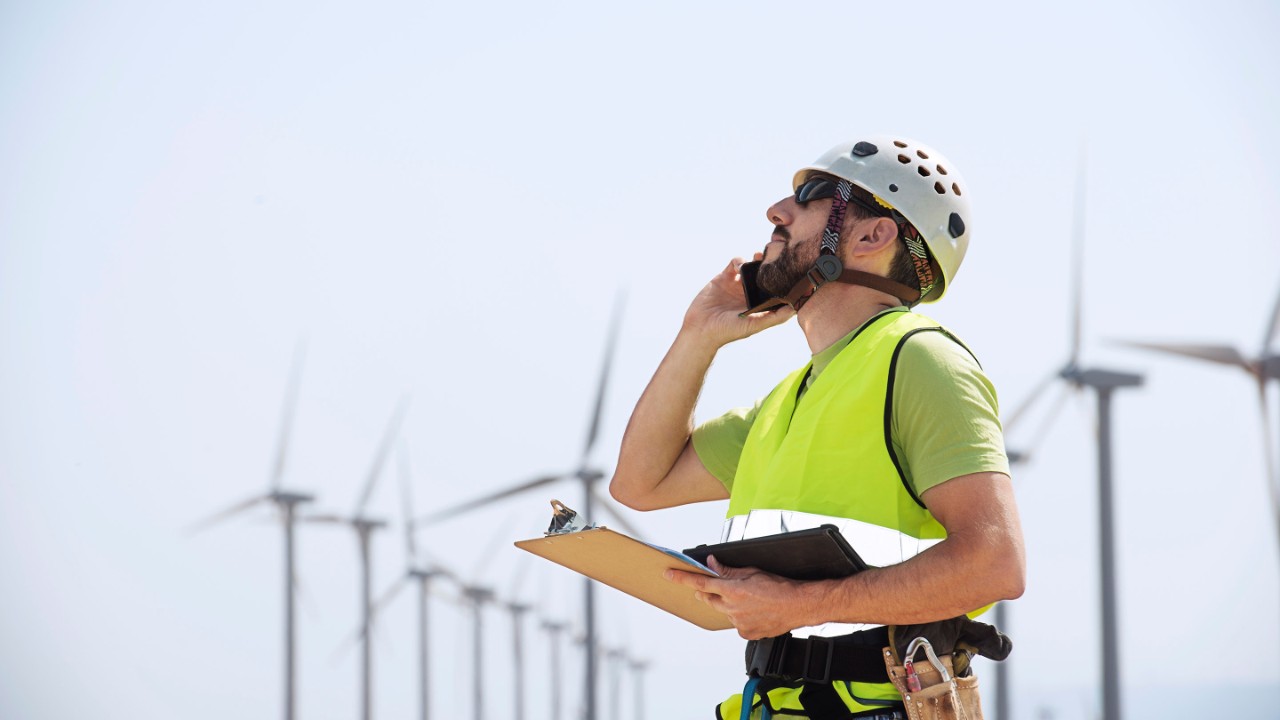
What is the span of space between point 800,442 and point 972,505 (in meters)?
0.65

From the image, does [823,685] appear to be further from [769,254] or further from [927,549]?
[769,254]

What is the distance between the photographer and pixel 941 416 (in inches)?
178

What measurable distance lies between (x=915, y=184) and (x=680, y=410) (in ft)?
4.41

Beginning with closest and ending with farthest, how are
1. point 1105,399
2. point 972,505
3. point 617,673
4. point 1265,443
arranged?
point 972,505, point 1265,443, point 1105,399, point 617,673

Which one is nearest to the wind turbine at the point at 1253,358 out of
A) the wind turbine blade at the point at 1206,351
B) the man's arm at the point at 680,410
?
the wind turbine blade at the point at 1206,351

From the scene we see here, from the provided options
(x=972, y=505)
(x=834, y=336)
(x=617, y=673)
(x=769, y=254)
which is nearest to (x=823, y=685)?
(x=972, y=505)

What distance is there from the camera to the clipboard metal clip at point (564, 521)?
14.9 ft

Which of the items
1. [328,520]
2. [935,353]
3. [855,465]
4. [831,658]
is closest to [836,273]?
[935,353]

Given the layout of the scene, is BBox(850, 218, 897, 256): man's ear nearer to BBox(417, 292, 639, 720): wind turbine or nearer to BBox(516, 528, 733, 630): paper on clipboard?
BBox(516, 528, 733, 630): paper on clipboard

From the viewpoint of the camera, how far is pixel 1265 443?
23.9 metres

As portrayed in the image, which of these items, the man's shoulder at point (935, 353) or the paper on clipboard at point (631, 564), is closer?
the paper on clipboard at point (631, 564)

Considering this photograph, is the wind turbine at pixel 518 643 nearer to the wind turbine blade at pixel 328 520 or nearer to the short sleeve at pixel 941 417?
the wind turbine blade at pixel 328 520

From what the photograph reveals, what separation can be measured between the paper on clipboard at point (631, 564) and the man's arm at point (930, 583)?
0.56 ft

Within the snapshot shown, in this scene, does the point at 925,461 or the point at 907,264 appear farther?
the point at 907,264
